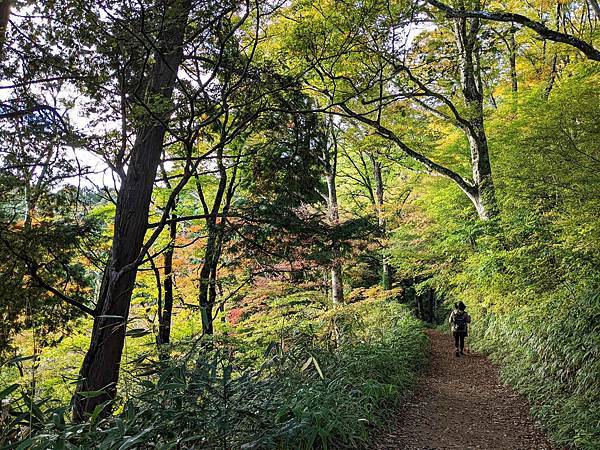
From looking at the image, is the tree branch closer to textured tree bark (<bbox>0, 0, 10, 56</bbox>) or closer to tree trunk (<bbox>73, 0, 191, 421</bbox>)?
tree trunk (<bbox>73, 0, 191, 421</bbox>)

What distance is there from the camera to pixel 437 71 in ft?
31.8

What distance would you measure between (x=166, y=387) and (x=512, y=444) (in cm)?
427

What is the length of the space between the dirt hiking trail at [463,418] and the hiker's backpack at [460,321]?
2083 millimetres

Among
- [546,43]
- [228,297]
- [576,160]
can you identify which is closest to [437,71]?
[576,160]

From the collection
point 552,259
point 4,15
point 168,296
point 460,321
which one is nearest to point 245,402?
point 4,15

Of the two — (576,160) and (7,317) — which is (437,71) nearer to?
(576,160)

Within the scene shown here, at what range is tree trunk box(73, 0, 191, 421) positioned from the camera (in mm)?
4215

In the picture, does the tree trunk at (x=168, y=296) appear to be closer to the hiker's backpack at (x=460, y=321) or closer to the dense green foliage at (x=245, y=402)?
the dense green foliage at (x=245, y=402)

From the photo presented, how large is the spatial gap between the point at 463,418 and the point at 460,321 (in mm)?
5000

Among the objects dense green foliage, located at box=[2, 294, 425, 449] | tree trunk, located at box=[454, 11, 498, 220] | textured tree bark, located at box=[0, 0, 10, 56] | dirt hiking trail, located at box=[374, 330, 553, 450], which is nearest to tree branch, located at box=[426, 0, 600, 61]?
tree trunk, located at box=[454, 11, 498, 220]

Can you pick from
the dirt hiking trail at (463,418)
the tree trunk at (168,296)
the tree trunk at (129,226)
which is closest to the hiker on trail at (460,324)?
the dirt hiking trail at (463,418)

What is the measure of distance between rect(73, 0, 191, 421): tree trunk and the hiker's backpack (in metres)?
8.43

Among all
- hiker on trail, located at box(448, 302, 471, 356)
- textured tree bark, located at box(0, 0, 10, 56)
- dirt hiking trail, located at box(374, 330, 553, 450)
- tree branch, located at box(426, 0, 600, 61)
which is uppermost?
tree branch, located at box(426, 0, 600, 61)

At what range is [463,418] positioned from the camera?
5.88m
